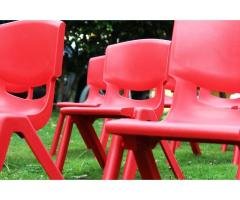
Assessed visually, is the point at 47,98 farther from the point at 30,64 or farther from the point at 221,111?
the point at 221,111

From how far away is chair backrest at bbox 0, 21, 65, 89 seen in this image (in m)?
3.59

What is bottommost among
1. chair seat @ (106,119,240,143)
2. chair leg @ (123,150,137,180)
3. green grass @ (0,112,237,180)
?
green grass @ (0,112,237,180)

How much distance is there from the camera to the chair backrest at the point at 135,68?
14.6 ft

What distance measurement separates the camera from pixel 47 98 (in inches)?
134

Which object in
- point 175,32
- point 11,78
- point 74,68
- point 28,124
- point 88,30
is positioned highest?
point 175,32

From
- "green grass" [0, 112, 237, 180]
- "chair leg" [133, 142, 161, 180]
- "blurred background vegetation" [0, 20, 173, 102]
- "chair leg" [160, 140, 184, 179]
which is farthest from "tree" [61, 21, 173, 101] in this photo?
"chair leg" [133, 142, 161, 180]

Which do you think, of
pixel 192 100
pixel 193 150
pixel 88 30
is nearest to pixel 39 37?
pixel 192 100

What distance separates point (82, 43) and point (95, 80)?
762cm

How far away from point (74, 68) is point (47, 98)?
1063 centimetres

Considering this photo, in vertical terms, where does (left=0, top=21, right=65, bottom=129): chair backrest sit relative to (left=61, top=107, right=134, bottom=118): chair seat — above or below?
above

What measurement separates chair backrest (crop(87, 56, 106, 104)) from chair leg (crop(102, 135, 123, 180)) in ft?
13.3

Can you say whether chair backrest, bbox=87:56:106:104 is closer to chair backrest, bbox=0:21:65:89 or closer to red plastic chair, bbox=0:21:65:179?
red plastic chair, bbox=0:21:65:179

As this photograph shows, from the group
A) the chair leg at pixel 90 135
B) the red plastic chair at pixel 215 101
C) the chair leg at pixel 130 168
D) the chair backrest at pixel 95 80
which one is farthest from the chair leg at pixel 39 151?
the chair backrest at pixel 95 80

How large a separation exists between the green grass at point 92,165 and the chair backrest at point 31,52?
0.65 m
